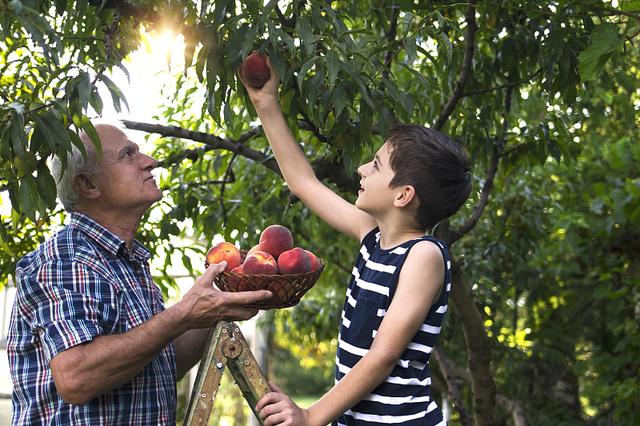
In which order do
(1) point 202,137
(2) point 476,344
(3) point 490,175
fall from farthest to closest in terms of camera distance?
(2) point 476,344, (3) point 490,175, (1) point 202,137

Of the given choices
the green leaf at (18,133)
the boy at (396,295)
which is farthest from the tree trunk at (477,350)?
the green leaf at (18,133)

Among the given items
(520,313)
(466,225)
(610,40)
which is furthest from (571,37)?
(520,313)

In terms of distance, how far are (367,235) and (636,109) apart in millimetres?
4048

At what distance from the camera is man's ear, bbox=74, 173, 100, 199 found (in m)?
2.44

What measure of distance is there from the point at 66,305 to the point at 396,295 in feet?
2.45

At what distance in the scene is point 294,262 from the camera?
2168mm

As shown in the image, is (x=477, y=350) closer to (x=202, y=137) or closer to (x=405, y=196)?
(x=202, y=137)

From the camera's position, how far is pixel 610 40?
2.54 m

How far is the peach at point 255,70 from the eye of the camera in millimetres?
2434

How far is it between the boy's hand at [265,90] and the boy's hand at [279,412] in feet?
2.74

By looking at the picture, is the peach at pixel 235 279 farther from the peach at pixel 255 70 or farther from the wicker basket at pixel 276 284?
the peach at pixel 255 70

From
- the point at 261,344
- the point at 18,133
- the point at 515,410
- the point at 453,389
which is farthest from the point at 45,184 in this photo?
the point at 261,344

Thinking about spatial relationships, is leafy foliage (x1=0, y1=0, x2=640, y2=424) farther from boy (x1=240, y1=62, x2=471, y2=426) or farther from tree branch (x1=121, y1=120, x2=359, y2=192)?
boy (x1=240, y1=62, x2=471, y2=426)

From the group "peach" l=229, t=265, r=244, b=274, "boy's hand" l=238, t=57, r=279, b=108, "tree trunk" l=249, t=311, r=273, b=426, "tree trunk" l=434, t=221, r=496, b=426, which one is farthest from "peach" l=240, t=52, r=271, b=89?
"tree trunk" l=249, t=311, r=273, b=426
